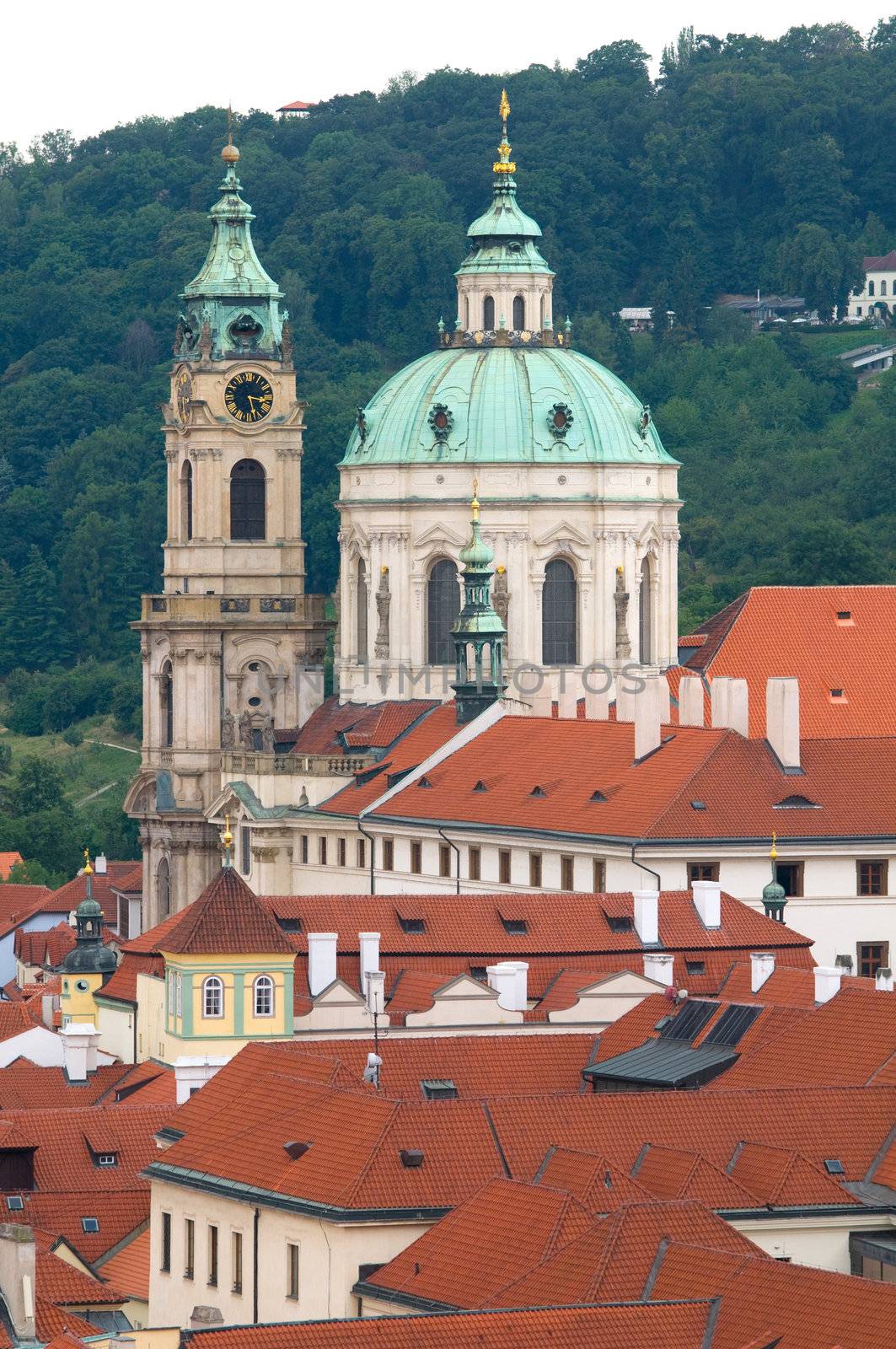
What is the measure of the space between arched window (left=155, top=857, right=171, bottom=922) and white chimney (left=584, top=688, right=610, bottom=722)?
1431cm

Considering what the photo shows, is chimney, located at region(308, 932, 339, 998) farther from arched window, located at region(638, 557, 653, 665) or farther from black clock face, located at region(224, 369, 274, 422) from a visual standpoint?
black clock face, located at region(224, 369, 274, 422)

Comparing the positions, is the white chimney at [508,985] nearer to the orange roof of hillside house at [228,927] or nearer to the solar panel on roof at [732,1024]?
the orange roof of hillside house at [228,927]

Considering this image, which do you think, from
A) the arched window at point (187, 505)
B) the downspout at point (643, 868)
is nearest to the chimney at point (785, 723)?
the downspout at point (643, 868)

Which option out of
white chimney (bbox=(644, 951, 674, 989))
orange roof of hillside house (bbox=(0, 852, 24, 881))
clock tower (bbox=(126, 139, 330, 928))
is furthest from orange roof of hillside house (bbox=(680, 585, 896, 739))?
orange roof of hillside house (bbox=(0, 852, 24, 881))

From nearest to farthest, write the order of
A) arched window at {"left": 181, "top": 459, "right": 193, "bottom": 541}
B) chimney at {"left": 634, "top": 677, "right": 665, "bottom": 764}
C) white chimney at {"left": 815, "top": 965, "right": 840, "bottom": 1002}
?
white chimney at {"left": 815, "top": 965, "right": 840, "bottom": 1002} < chimney at {"left": 634, "top": 677, "right": 665, "bottom": 764} < arched window at {"left": 181, "top": 459, "right": 193, "bottom": 541}

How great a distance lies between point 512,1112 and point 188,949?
66.7 feet

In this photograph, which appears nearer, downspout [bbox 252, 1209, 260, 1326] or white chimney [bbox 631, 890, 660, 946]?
downspout [bbox 252, 1209, 260, 1326]

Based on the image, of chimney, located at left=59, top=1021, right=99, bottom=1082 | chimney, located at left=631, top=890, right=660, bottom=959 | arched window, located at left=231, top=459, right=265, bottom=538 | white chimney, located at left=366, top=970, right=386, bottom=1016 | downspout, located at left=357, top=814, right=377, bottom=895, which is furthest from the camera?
arched window, located at left=231, top=459, right=265, bottom=538

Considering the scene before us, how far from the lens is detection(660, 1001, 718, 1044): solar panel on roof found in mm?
100250

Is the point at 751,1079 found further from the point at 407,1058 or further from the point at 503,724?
the point at 503,724

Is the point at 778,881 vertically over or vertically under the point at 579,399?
under

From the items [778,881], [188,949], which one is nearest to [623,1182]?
[188,949]

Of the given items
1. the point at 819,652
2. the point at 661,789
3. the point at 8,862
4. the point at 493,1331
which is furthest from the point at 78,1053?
the point at 8,862

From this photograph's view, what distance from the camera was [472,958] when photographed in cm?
11412
